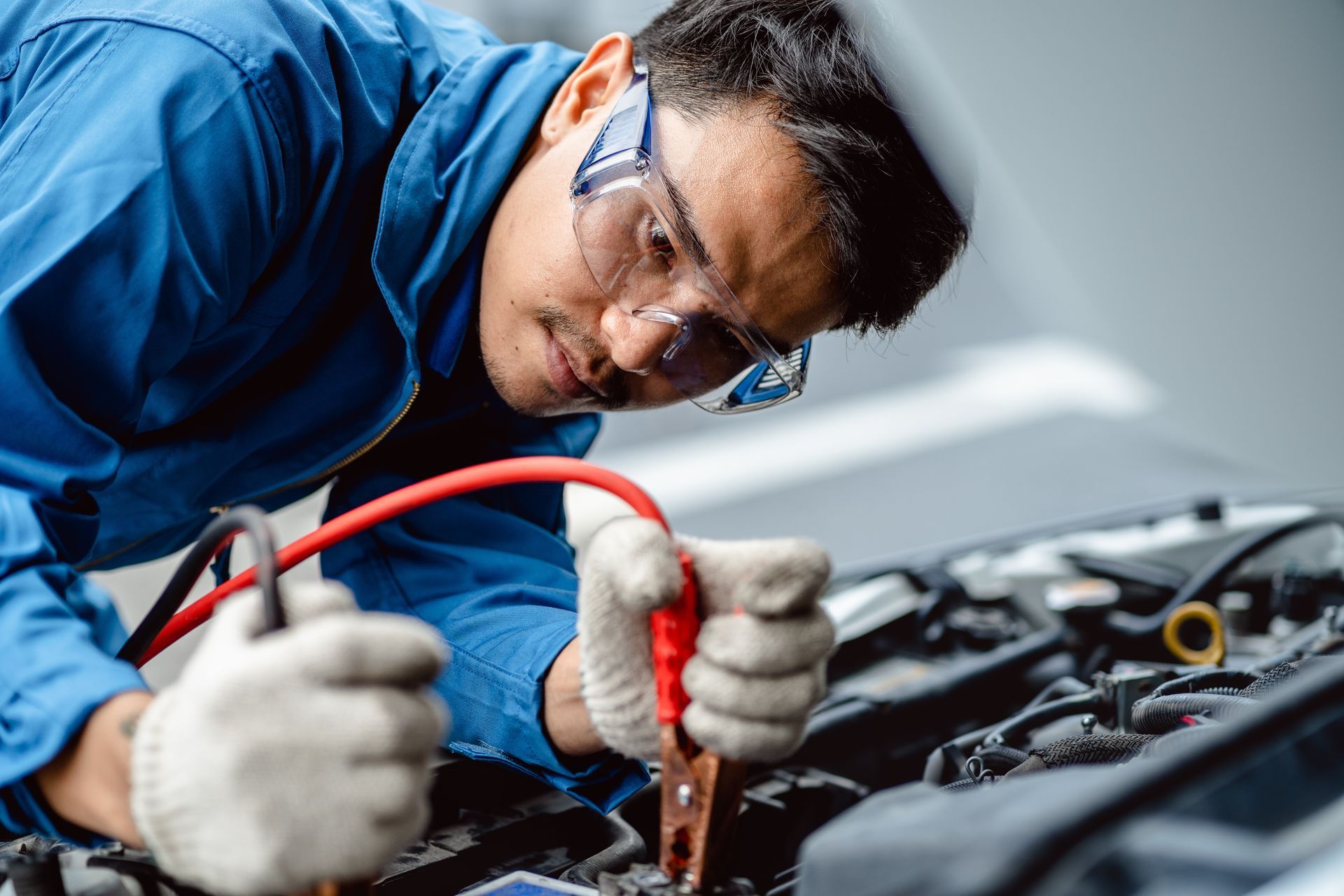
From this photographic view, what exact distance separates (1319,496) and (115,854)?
6.02 feet

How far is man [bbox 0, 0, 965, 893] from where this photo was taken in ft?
1.74

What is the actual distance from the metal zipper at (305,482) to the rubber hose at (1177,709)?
811 mm

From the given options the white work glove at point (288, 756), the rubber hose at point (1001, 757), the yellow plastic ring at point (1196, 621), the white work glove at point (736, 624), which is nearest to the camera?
the white work glove at point (288, 756)

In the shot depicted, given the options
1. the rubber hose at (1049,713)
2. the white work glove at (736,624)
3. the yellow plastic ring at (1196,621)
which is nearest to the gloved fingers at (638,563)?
the white work glove at (736,624)

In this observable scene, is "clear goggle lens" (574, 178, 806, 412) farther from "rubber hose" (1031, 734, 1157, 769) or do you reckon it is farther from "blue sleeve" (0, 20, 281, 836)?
"rubber hose" (1031, 734, 1157, 769)

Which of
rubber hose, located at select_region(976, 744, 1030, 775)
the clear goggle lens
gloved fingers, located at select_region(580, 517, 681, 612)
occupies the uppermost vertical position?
the clear goggle lens

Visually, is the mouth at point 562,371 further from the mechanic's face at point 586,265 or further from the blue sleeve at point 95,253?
the blue sleeve at point 95,253

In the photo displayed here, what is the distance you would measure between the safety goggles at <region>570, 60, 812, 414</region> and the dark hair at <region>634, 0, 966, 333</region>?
6cm

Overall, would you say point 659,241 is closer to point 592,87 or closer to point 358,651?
point 592,87

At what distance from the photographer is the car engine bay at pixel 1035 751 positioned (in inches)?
20.1

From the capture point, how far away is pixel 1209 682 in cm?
109

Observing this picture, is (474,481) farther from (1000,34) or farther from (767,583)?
(1000,34)

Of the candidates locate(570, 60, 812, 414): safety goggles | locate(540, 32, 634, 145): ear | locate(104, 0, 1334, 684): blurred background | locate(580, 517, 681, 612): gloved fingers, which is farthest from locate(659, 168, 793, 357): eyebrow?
locate(104, 0, 1334, 684): blurred background

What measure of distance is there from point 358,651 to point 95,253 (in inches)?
17.9
